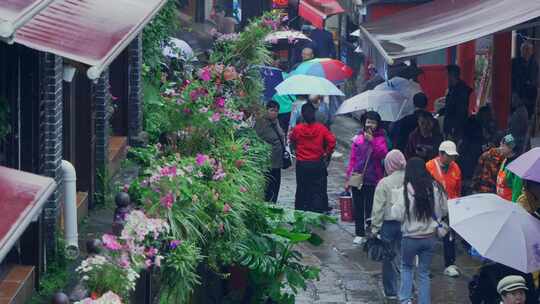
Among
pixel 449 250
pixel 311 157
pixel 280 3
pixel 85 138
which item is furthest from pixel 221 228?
pixel 280 3

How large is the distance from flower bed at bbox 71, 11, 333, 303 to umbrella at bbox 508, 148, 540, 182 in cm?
215

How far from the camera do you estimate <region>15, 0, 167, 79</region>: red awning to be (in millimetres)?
7906

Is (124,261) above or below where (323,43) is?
below

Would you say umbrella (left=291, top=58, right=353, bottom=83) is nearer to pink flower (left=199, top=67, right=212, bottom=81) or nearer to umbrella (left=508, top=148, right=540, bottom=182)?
pink flower (left=199, top=67, right=212, bottom=81)

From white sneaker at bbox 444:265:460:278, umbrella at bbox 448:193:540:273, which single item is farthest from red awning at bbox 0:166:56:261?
white sneaker at bbox 444:265:460:278

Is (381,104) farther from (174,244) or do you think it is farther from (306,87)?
(174,244)

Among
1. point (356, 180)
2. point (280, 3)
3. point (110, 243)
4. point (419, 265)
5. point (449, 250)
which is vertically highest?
point (280, 3)

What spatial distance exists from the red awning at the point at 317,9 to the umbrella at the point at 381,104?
1149 cm

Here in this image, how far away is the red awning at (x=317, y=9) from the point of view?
29984mm

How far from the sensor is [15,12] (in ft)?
23.4

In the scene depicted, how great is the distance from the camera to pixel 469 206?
36.6 ft

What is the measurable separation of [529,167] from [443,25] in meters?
4.89

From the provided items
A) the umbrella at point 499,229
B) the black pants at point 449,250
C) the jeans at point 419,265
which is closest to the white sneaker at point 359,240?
the black pants at point 449,250

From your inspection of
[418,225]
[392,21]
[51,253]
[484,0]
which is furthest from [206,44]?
[51,253]
